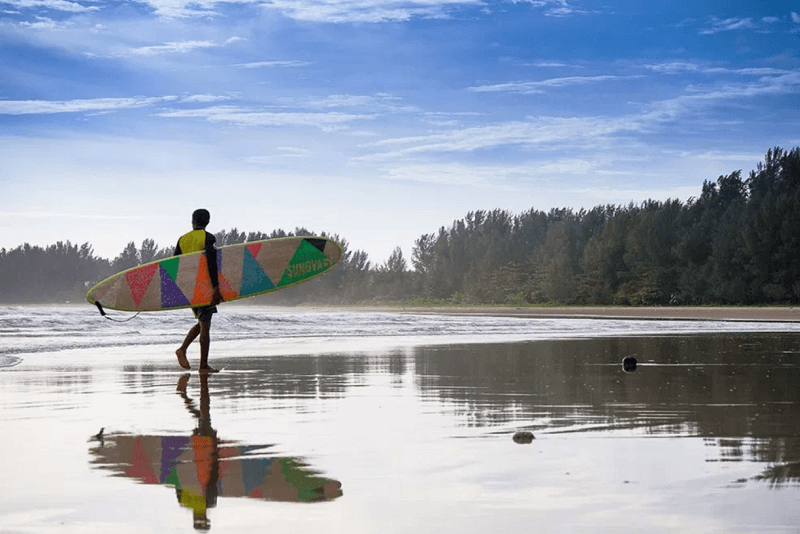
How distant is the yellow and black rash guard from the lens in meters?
11.9

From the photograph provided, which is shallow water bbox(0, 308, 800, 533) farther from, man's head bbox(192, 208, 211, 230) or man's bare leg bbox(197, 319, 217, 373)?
man's head bbox(192, 208, 211, 230)

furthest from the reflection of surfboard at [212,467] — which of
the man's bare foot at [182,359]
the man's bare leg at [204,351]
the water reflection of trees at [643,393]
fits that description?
the man's bare foot at [182,359]

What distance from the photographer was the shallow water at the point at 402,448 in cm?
414

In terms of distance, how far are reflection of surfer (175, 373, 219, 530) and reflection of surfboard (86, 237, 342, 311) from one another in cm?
586

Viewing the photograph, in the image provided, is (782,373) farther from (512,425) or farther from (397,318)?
(397,318)

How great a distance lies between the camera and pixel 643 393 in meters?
9.16

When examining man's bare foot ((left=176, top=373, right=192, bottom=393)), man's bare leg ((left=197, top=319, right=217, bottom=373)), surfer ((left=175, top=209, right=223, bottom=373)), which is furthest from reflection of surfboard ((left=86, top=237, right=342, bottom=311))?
man's bare foot ((left=176, top=373, right=192, bottom=393))

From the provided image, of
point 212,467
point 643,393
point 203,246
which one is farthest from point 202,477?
point 203,246

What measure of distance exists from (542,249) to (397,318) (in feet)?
217

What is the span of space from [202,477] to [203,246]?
25.6 feet

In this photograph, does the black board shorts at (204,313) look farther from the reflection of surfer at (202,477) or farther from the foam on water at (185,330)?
the foam on water at (185,330)

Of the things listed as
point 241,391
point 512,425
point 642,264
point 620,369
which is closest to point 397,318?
point 620,369

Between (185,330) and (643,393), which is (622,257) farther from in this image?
(643,393)

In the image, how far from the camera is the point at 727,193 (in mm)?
82062
